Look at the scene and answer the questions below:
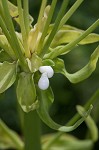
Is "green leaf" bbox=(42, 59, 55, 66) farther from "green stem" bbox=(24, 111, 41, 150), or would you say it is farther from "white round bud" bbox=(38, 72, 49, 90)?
"green stem" bbox=(24, 111, 41, 150)

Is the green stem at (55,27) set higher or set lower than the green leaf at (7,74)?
higher

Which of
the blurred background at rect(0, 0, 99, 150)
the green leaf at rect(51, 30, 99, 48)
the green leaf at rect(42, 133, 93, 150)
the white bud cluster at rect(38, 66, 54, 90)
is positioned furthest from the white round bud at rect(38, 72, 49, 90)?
the blurred background at rect(0, 0, 99, 150)

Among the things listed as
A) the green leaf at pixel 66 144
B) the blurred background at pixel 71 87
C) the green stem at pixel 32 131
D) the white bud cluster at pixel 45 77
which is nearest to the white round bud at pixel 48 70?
the white bud cluster at pixel 45 77

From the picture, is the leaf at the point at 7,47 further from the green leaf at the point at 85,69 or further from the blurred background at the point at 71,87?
the blurred background at the point at 71,87

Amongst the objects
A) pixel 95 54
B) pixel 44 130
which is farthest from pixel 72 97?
pixel 95 54

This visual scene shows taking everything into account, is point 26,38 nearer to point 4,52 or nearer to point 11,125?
point 4,52

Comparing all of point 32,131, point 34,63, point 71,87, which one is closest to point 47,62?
point 34,63

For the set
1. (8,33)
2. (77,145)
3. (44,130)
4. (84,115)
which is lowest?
(44,130)

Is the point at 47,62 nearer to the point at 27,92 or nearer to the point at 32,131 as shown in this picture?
the point at 27,92
